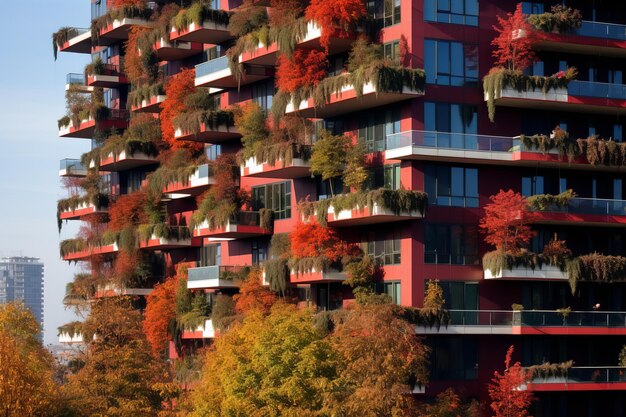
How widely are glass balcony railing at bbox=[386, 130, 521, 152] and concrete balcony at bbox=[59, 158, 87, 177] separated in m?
38.3

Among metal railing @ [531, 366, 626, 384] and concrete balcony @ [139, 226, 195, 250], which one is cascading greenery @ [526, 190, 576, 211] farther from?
concrete balcony @ [139, 226, 195, 250]

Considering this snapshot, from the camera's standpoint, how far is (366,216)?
76250mm

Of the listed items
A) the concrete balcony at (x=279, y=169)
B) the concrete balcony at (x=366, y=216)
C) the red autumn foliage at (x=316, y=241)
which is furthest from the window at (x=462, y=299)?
the concrete balcony at (x=279, y=169)

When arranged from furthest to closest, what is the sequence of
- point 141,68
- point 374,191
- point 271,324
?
point 141,68, point 374,191, point 271,324

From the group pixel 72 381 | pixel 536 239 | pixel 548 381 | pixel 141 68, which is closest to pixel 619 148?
pixel 536 239

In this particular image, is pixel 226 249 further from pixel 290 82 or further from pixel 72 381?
pixel 72 381

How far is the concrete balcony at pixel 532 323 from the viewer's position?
7644 cm

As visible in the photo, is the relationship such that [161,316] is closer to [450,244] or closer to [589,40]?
[450,244]

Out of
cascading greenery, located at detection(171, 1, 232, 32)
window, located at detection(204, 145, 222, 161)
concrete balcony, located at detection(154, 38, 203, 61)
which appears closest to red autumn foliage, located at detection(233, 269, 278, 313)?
window, located at detection(204, 145, 222, 161)

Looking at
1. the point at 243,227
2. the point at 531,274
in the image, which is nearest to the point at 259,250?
→ the point at 243,227

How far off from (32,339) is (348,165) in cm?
2013

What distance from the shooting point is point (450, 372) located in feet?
252

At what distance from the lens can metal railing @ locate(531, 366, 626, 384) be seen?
77.2 meters

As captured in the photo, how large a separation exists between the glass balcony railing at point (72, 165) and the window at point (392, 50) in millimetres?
36804
